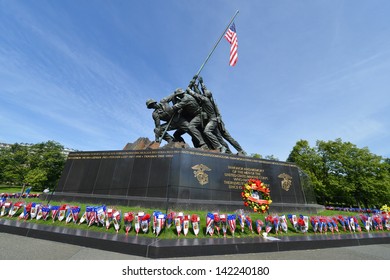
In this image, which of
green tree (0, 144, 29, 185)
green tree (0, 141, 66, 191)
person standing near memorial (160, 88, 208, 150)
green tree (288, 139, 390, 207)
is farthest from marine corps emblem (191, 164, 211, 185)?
green tree (0, 144, 29, 185)

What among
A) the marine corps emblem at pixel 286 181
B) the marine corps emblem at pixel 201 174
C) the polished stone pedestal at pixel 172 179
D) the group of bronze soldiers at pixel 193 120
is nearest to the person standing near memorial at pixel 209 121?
the group of bronze soldiers at pixel 193 120

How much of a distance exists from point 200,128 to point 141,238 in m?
10.7

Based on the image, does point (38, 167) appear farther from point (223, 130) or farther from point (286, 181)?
point (286, 181)

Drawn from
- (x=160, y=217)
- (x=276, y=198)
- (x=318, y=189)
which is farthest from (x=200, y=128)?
(x=318, y=189)

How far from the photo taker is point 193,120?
1415 centimetres

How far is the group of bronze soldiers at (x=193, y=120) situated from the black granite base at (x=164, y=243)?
8.62 meters

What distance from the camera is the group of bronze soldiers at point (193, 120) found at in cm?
1395

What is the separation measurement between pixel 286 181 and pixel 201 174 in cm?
617

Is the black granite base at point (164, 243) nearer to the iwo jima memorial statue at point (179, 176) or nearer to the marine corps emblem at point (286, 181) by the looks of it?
the iwo jima memorial statue at point (179, 176)

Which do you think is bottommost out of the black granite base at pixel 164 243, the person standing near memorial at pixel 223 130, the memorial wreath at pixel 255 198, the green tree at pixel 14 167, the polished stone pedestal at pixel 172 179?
the black granite base at pixel 164 243

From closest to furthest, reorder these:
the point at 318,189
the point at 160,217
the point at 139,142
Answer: the point at 160,217 → the point at 139,142 → the point at 318,189

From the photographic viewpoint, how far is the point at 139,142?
13.4 metres
